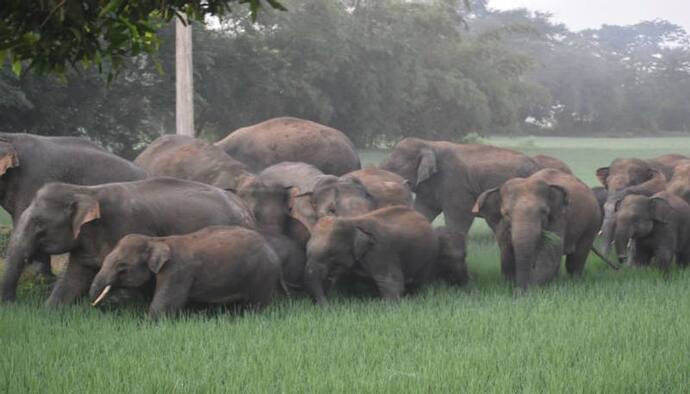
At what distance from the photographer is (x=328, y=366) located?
7.34 m

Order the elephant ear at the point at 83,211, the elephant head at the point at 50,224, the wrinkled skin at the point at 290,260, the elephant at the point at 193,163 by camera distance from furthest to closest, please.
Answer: the elephant at the point at 193,163 < the wrinkled skin at the point at 290,260 < the elephant head at the point at 50,224 < the elephant ear at the point at 83,211

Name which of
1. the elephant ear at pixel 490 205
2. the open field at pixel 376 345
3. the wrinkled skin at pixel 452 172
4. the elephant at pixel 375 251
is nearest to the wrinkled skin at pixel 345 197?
the elephant at pixel 375 251

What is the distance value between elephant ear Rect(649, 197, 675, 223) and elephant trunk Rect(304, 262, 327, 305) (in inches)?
159

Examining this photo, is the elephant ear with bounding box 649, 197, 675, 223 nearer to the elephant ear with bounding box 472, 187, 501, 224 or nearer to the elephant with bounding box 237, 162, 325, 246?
the elephant ear with bounding box 472, 187, 501, 224

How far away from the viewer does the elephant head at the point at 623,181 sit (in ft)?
46.6

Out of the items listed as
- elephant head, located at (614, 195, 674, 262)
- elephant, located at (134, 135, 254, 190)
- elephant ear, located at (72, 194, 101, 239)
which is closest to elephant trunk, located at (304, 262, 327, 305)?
elephant ear, located at (72, 194, 101, 239)

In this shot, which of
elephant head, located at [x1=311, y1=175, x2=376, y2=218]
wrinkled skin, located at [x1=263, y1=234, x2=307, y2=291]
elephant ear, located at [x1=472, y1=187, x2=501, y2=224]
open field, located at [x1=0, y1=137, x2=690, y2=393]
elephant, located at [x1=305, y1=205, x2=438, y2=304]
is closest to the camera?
open field, located at [x1=0, y1=137, x2=690, y2=393]

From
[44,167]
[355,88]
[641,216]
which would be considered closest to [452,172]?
[641,216]

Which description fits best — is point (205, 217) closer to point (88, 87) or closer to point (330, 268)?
point (330, 268)

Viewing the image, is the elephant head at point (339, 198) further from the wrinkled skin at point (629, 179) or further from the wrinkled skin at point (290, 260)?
the wrinkled skin at point (629, 179)

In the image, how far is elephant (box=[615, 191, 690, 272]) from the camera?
12.4m

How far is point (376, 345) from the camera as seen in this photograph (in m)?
7.93

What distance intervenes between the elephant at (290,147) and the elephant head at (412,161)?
0.59m

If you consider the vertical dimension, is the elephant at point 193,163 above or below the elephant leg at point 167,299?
above
